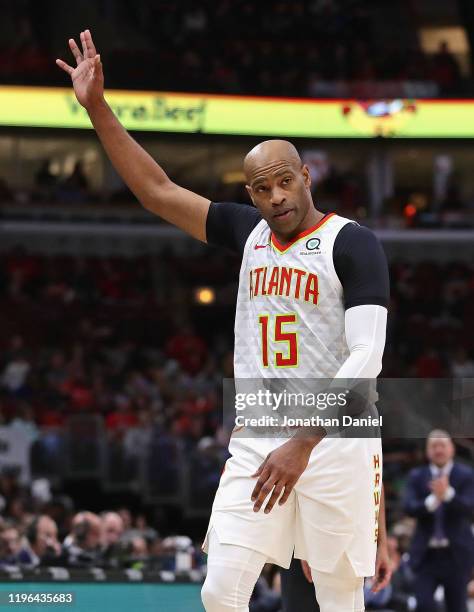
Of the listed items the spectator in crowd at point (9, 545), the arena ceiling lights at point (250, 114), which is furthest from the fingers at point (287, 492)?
the arena ceiling lights at point (250, 114)

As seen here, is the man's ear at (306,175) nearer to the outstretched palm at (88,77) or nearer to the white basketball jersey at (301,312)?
the white basketball jersey at (301,312)

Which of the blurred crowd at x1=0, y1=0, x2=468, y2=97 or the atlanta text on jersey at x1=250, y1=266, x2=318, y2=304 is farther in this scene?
the blurred crowd at x1=0, y1=0, x2=468, y2=97

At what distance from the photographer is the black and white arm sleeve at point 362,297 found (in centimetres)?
405

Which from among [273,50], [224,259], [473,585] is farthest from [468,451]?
[273,50]

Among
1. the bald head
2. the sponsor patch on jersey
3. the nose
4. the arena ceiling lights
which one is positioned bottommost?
the sponsor patch on jersey

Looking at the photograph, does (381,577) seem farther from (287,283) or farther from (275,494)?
(287,283)

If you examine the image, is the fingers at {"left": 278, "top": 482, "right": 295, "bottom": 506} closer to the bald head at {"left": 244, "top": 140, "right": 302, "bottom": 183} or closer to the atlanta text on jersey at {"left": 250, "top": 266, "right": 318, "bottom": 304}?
the atlanta text on jersey at {"left": 250, "top": 266, "right": 318, "bottom": 304}

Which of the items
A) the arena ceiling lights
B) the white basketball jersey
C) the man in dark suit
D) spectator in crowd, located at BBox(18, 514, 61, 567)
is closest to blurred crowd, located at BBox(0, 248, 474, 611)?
spectator in crowd, located at BBox(18, 514, 61, 567)

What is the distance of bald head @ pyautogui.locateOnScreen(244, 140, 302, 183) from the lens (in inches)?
167

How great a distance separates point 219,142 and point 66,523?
43.7ft

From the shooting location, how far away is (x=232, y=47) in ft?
83.9

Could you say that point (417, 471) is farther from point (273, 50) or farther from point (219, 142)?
point (273, 50)

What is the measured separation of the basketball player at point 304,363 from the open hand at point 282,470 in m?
0.11

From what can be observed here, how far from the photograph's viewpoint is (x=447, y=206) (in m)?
25.7
